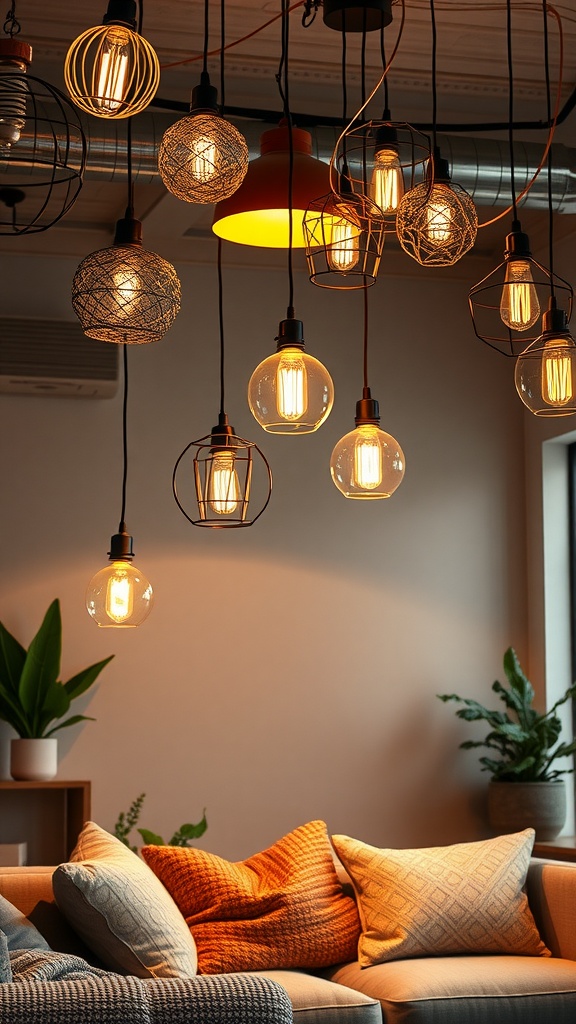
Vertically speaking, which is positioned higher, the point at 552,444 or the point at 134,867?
the point at 552,444

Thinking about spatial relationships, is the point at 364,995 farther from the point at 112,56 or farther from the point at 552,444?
the point at 552,444

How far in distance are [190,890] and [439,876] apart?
70 centimetres

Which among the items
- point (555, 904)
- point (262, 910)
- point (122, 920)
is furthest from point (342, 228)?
point (555, 904)

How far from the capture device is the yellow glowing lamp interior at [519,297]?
2.37 metres

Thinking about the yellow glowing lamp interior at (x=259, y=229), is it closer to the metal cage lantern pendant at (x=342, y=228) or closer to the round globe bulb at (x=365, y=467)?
the metal cage lantern pendant at (x=342, y=228)

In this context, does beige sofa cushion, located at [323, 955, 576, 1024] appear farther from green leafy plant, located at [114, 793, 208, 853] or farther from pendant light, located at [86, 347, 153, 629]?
green leafy plant, located at [114, 793, 208, 853]

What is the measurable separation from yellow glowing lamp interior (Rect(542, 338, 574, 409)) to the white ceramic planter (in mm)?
3161

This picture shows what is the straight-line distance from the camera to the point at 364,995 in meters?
3.04

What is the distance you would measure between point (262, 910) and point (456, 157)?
2.61 meters

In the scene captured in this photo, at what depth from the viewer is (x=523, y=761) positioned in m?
4.98

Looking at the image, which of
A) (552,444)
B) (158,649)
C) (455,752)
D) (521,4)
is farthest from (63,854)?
(521,4)

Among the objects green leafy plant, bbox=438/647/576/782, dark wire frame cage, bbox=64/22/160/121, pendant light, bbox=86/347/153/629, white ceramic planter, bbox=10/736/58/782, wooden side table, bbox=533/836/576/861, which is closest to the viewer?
dark wire frame cage, bbox=64/22/160/121

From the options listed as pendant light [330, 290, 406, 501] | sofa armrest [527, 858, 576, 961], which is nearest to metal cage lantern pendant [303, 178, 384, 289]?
pendant light [330, 290, 406, 501]

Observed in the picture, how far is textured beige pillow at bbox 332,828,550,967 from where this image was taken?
3.30 m
